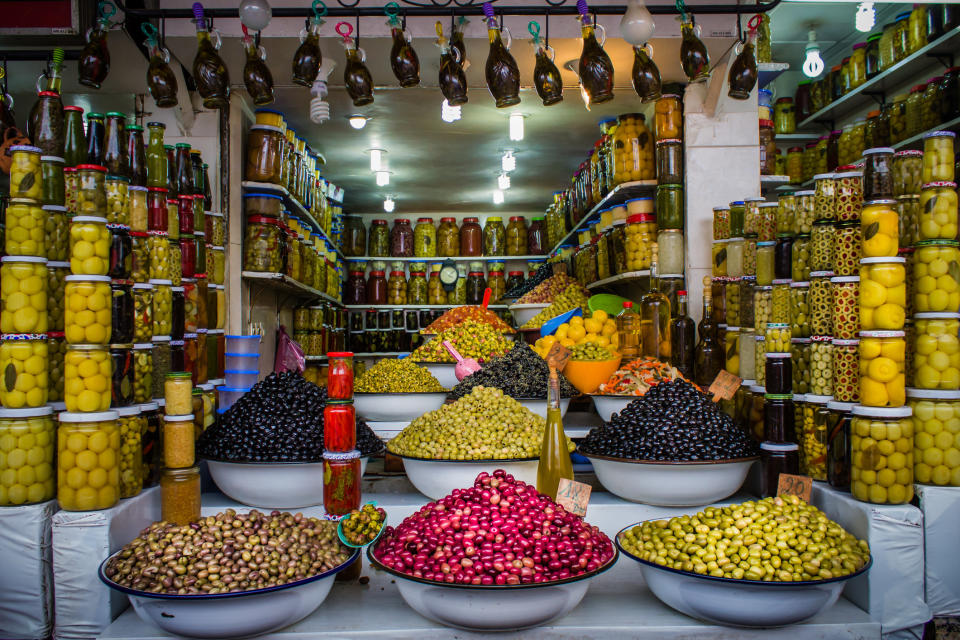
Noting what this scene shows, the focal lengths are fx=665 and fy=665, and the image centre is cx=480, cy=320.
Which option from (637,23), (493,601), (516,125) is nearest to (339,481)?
(493,601)

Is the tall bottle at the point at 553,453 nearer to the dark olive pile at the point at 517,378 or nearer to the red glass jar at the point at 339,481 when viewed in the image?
the red glass jar at the point at 339,481

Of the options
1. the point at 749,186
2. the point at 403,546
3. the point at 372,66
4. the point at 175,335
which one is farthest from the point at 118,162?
the point at 749,186

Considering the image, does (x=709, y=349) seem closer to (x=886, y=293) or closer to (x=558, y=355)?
(x=558, y=355)

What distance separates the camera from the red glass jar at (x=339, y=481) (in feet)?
4.96

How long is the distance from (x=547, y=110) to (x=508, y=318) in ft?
9.13

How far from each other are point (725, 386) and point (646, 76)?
1.05m

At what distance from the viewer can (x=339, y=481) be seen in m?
1.51

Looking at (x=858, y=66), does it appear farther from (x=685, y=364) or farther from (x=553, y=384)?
(x=553, y=384)

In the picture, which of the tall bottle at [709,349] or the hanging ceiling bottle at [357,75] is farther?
the tall bottle at [709,349]

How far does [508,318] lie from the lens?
21.6 feet

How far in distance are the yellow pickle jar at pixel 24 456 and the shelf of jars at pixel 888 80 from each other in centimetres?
401

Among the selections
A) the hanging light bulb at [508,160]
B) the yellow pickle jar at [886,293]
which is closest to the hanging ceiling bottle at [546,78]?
the yellow pickle jar at [886,293]

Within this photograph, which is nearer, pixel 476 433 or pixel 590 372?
pixel 476 433

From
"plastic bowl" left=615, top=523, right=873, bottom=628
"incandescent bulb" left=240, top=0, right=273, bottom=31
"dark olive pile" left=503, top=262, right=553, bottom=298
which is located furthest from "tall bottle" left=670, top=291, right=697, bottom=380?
"dark olive pile" left=503, top=262, right=553, bottom=298
